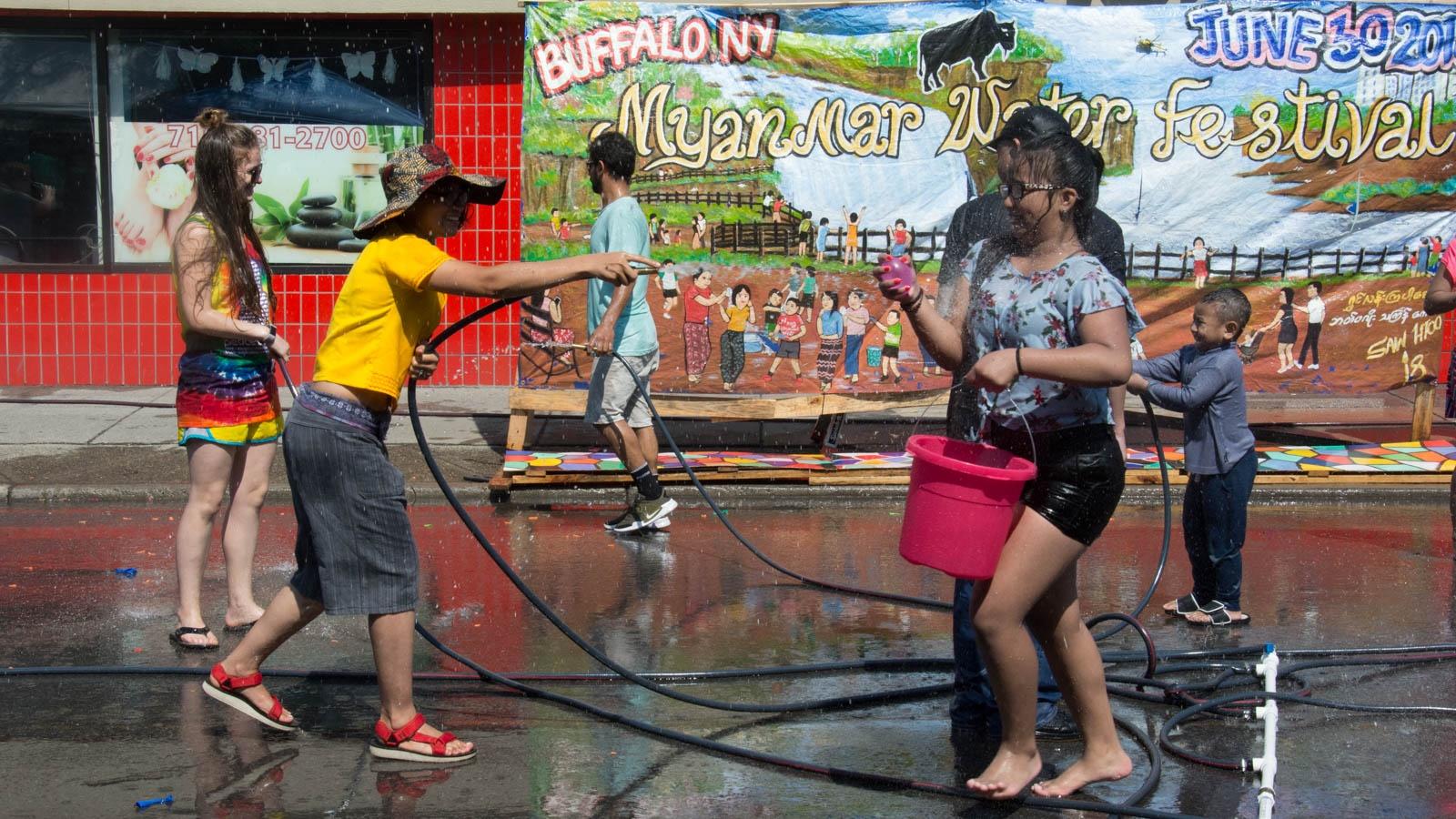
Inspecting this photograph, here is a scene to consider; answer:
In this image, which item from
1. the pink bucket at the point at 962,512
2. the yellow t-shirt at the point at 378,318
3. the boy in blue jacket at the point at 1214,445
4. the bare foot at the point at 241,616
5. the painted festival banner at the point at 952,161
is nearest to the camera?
the pink bucket at the point at 962,512

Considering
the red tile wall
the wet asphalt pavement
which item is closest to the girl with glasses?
the wet asphalt pavement

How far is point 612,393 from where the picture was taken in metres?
7.76

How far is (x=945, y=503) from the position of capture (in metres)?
3.84

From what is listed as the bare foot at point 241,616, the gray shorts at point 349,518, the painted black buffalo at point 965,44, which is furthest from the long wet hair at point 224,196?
the painted black buffalo at point 965,44

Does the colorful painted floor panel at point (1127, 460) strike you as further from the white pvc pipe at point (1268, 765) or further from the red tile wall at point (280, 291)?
the white pvc pipe at point (1268, 765)

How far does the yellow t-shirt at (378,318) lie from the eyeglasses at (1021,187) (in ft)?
5.37

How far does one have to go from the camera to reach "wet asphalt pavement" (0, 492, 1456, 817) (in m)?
4.18

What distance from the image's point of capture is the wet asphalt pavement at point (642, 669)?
4176 millimetres

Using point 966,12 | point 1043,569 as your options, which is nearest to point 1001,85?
point 966,12

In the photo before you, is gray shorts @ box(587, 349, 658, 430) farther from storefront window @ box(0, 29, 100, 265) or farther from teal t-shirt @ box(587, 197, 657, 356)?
storefront window @ box(0, 29, 100, 265)

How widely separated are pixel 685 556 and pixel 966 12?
439cm

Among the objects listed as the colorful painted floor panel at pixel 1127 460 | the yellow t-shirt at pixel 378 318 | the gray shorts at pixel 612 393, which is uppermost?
the yellow t-shirt at pixel 378 318

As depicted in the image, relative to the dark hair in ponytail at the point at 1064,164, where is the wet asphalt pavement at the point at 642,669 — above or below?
below

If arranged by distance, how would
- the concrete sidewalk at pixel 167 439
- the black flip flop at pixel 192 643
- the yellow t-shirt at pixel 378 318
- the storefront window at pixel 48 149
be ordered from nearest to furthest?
1. the yellow t-shirt at pixel 378 318
2. the black flip flop at pixel 192 643
3. the concrete sidewalk at pixel 167 439
4. the storefront window at pixel 48 149
